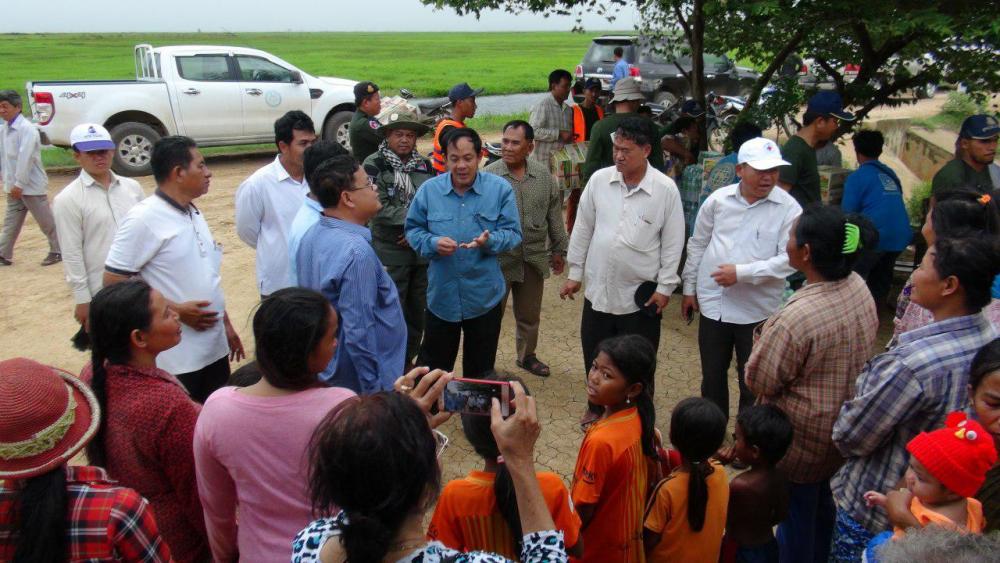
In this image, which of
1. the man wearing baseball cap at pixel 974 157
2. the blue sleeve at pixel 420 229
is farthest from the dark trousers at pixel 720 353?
→ the man wearing baseball cap at pixel 974 157

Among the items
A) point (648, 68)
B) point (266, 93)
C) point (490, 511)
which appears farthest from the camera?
point (648, 68)

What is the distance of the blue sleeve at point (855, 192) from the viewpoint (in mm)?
5055

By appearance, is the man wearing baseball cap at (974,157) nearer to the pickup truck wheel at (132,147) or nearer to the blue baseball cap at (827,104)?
the blue baseball cap at (827,104)

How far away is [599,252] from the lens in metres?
4.18

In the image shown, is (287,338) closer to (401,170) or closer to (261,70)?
(401,170)

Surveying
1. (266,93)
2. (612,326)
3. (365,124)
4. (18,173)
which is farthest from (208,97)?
(612,326)

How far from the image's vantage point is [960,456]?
184 centimetres

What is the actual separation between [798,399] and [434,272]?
2153 millimetres

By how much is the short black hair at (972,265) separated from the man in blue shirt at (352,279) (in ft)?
7.05

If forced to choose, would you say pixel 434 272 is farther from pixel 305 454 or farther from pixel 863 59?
pixel 863 59

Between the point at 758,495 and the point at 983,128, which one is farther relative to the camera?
the point at 983,128

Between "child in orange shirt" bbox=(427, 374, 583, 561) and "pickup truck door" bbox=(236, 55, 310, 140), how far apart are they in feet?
38.7

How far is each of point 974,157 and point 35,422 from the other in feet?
18.7

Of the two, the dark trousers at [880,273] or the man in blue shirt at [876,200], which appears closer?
the man in blue shirt at [876,200]
